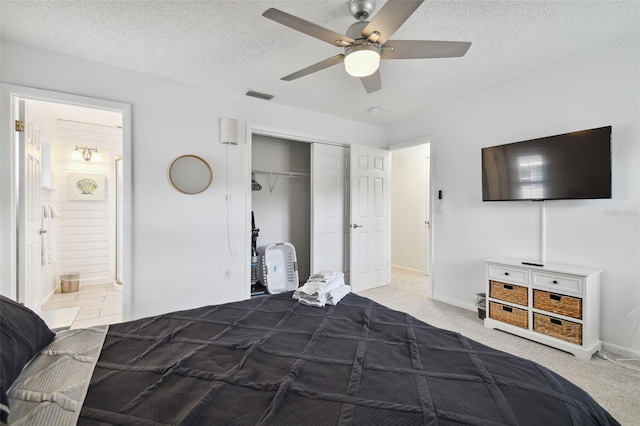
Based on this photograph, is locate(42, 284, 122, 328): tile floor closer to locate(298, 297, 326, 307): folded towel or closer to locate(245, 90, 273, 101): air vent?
locate(298, 297, 326, 307): folded towel

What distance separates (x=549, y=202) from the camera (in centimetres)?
282

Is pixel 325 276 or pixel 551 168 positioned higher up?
pixel 551 168

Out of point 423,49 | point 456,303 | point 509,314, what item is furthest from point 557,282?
point 423,49

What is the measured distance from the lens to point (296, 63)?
8.82 feet

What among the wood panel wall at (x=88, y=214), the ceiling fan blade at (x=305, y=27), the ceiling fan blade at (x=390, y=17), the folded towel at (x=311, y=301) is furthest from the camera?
the wood panel wall at (x=88, y=214)

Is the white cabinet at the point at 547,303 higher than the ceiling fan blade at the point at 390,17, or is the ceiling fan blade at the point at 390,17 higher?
the ceiling fan blade at the point at 390,17

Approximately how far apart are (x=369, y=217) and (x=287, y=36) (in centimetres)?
284

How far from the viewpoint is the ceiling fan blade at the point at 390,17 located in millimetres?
1420

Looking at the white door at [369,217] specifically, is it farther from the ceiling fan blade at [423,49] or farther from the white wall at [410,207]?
the ceiling fan blade at [423,49]

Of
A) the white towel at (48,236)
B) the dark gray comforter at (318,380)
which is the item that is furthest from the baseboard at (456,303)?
the white towel at (48,236)

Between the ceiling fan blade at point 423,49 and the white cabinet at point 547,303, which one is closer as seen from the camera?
the ceiling fan blade at point 423,49

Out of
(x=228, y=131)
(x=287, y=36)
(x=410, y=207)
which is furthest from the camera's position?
(x=410, y=207)

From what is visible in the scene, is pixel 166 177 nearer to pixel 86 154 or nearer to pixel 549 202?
pixel 86 154

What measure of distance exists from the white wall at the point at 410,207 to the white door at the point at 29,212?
5.43 meters
